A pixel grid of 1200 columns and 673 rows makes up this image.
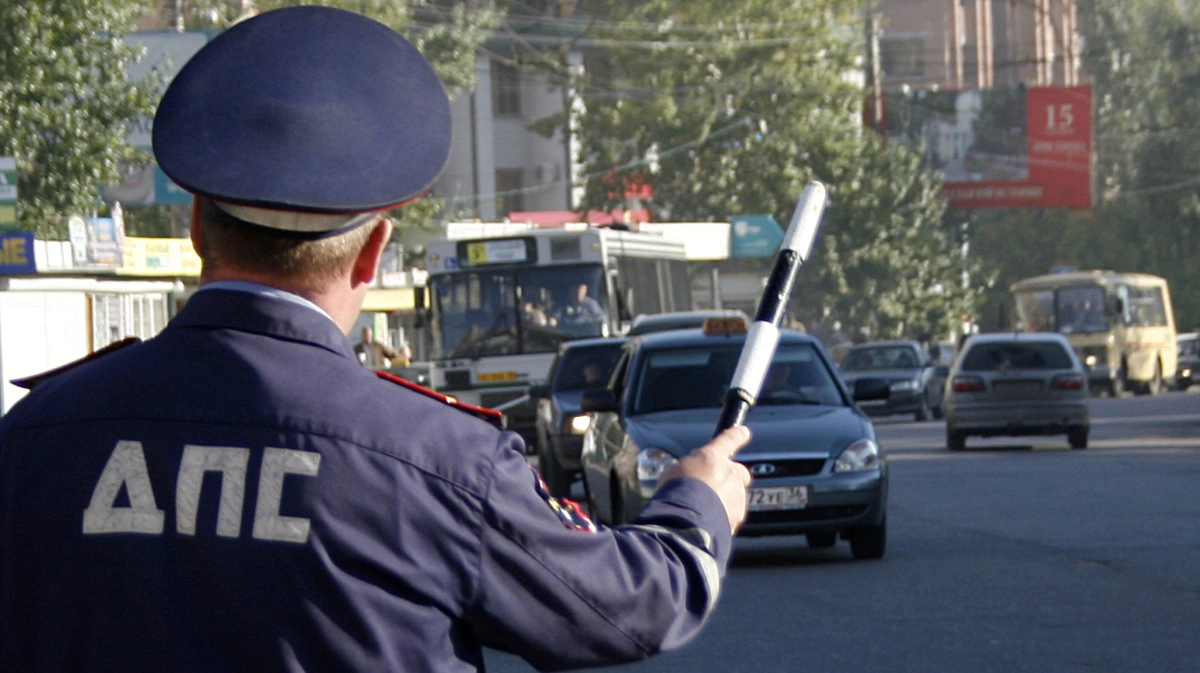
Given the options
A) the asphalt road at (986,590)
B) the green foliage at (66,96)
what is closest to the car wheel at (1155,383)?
the green foliage at (66,96)

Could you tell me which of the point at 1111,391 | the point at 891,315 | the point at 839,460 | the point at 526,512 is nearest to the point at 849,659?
the point at 839,460

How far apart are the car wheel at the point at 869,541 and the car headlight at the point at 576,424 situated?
508 cm

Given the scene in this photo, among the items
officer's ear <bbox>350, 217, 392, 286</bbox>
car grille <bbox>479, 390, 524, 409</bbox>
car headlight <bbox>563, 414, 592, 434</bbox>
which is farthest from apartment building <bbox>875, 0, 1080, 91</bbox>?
officer's ear <bbox>350, 217, 392, 286</bbox>

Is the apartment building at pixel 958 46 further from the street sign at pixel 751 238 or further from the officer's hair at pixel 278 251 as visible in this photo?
the officer's hair at pixel 278 251

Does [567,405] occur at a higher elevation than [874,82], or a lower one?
lower

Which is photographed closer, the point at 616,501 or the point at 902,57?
the point at 616,501

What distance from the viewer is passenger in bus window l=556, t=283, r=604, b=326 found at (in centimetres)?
2453

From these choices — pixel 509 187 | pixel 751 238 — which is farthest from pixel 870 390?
pixel 509 187

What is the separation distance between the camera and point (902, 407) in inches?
1400

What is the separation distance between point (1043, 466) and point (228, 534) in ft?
62.9

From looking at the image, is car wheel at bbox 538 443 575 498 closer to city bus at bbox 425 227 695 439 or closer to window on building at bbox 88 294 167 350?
city bus at bbox 425 227 695 439

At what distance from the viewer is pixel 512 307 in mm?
24531

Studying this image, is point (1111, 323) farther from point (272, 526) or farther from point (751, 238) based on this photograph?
point (272, 526)

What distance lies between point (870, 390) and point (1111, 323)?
36.3m
